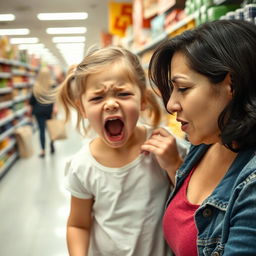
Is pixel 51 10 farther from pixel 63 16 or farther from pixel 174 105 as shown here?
pixel 174 105

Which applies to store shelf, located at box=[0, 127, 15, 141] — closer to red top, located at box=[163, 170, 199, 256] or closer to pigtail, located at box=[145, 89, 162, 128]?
pigtail, located at box=[145, 89, 162, 128]

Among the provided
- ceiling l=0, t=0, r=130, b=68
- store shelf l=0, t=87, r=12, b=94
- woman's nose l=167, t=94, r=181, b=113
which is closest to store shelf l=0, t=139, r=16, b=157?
store shelf l=0, t=87, r=12, b=94

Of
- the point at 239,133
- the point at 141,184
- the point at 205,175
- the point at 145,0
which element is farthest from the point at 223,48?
the point at 145,0

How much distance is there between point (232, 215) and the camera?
590 millimetres

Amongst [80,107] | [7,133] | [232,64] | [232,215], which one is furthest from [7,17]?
[232,215]

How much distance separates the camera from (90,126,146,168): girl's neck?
962 millimetres

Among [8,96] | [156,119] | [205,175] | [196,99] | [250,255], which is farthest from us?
[8,96]

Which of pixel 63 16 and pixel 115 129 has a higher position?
pixel 63 16

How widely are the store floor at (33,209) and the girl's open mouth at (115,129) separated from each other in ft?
6.05

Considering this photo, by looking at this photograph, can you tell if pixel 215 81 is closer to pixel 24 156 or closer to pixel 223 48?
pixel 223 48

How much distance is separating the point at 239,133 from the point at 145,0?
3.11 metres

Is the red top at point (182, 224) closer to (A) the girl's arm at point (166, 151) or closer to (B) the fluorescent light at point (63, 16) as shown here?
(A) the girl's arm at point (166, 151)

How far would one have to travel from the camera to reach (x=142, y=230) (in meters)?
0.91

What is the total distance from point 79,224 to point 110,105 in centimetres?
43
